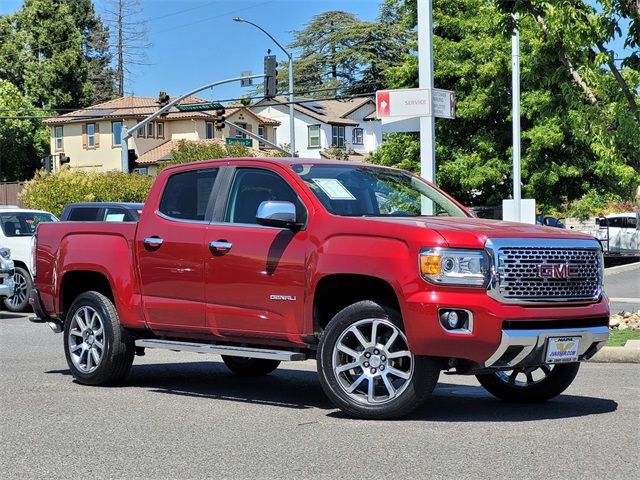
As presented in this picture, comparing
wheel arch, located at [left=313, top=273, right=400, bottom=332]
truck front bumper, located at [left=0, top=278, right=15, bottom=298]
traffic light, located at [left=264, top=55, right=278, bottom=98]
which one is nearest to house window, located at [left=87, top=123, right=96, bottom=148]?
traffic light, located at [left=264, top=55, right=278, bottom=98]

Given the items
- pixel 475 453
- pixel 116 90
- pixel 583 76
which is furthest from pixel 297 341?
pixel 116 90

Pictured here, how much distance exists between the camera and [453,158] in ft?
121

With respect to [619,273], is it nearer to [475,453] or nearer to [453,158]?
[453,158]

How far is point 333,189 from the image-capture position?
8641 millimetres

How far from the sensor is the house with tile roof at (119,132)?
7062cm

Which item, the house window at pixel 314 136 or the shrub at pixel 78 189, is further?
the house window at pixel 314 136

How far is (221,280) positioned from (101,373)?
173 centimetres

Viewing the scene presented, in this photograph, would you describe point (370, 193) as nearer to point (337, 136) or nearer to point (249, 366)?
point (249, 366)

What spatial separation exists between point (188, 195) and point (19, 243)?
11.6 m

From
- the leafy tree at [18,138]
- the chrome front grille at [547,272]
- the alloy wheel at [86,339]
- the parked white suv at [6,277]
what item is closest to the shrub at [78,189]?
the leafy tree at [18,138]

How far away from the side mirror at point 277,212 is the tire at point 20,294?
40.3 feet

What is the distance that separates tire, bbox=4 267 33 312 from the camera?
770 inches

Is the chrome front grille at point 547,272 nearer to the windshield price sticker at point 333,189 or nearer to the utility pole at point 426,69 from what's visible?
the windshield price sticker at point 333,189

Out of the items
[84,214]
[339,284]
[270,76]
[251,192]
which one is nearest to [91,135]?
[270,76]
